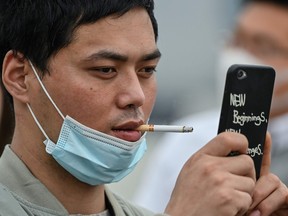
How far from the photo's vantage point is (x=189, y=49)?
1248 cm

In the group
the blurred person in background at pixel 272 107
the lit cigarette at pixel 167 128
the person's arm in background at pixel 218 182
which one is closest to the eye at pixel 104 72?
the lit cigarette at pixel 167 128

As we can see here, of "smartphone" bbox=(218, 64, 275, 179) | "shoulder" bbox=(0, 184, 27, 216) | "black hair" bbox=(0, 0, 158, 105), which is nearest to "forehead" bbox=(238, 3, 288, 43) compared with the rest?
"black hair" bbox=(0, 0, 158, 105)

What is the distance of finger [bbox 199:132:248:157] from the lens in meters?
4.31

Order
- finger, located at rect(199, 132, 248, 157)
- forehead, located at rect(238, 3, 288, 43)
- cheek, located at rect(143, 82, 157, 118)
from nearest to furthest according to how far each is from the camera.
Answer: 1. finger, located at rect(199, 132, 248, 157)
2. cheek, located at rect(143, 82, 157, 118)
3. forehead, located at rect(238, 3, 288, 43)

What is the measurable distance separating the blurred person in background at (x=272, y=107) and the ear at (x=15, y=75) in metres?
3.83

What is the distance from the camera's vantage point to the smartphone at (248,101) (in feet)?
14.2

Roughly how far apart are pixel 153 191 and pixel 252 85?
→ 4.22 metres

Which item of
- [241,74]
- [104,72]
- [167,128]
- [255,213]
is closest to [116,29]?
[104,72]

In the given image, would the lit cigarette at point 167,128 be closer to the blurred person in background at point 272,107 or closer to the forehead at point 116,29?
the forehead at point 116,29

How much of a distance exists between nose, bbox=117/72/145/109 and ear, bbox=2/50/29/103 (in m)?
0.39

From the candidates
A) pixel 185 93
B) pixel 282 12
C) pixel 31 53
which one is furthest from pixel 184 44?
pixel 31 53

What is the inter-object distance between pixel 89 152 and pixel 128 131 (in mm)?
188

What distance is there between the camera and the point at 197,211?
4367 millimetres

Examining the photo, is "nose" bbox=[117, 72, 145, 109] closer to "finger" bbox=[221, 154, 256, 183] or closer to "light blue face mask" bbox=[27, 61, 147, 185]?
"light blue face mask" bbox=[27, 61, 147, 185]
